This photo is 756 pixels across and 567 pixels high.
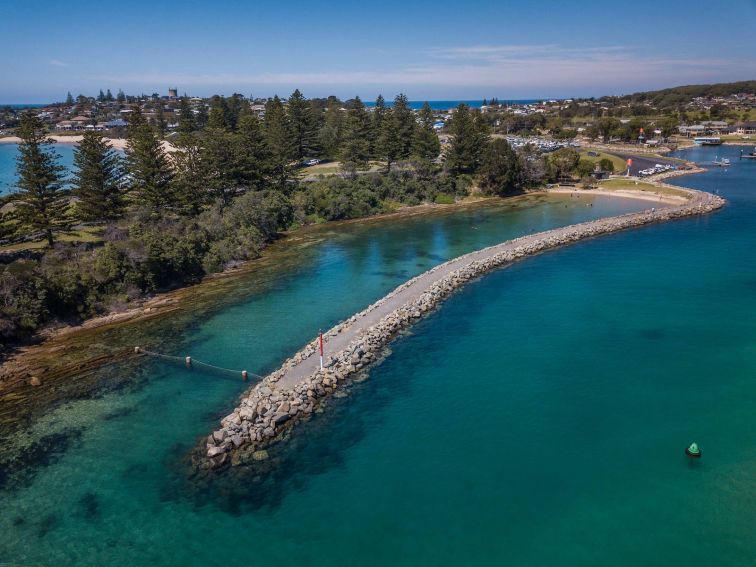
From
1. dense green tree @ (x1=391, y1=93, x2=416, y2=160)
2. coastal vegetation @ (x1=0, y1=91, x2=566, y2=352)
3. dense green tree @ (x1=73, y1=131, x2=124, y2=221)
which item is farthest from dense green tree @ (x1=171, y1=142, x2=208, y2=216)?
dense green tree @ (x1=391, y1=93, x2=416, y2=160)

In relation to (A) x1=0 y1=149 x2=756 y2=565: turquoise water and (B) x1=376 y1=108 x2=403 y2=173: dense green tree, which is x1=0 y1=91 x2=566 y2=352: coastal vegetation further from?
(A) x1=0 y1=149 x2=756 y2=565: turquoise water

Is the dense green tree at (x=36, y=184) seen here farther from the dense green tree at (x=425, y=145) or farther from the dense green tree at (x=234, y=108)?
the dense green tree at (x=234, y=108)

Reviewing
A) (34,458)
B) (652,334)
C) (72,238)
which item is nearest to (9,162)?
(72,238)

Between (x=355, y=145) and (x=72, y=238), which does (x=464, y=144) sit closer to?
(x=355, y=145)

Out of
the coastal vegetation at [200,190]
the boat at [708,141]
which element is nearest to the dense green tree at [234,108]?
the coastal vegetation at [200,190]

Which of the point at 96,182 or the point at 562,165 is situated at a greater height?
the point at 562,165

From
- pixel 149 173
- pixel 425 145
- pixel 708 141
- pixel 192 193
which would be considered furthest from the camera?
pixel 708 141

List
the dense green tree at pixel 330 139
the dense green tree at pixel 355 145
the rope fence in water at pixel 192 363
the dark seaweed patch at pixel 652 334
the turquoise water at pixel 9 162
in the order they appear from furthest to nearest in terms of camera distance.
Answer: the dense green tree at pixel 330 139
the dense green tree at pixel 355 145
the turquoise water at pixel 9 162
the dark seaweed patch at pixel 652 334
the rope fence in water at pixel 192 363
